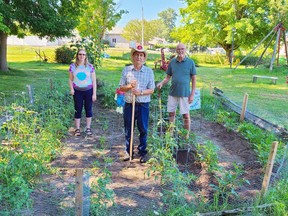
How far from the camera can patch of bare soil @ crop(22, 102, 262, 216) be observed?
8.23 ft

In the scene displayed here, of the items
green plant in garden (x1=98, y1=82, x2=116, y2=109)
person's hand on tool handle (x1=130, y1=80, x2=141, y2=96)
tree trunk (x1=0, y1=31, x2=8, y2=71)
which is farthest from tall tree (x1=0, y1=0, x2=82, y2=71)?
person's hand on tool handle (x1=130, y1=80, x2=141, y2=96)

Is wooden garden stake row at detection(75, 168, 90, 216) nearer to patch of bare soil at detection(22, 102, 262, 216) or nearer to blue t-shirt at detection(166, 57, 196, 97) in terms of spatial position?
patch of bare soil at detection(22, 102, 262, 216)

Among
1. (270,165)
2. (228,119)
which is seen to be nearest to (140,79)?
(270,165)

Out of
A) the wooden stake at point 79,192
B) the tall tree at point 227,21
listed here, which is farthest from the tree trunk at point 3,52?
the tall tree at point 227,21

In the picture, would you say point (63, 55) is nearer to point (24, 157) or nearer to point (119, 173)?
point (119, 173)

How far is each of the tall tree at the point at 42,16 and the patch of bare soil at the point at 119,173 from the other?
254 inches

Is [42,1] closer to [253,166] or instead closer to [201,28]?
[253,166]

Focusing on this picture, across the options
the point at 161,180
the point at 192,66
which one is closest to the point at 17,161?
the point at 161,180

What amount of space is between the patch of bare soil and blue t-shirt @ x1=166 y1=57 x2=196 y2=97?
706mm

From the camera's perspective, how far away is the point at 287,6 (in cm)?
1612

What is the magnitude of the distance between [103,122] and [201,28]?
19.0 meters

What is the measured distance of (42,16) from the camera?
33.1 feet

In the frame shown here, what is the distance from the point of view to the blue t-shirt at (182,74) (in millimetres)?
3834

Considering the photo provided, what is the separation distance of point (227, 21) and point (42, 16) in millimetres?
15375
